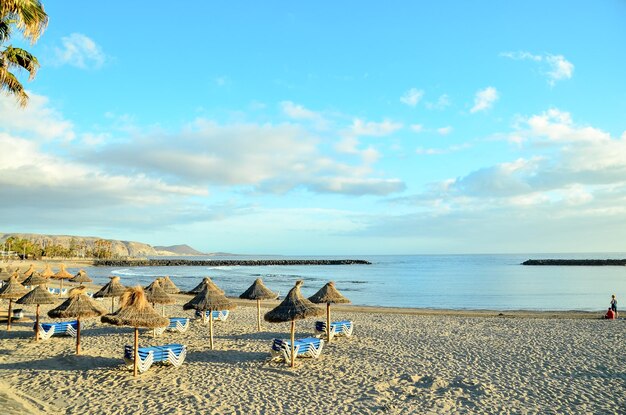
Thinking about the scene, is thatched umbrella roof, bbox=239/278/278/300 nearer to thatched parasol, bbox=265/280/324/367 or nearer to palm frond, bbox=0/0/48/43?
thatched parasol, bbox=265/280/324/367

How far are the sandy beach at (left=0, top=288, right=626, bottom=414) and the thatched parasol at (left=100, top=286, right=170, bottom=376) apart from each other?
3.88 feet

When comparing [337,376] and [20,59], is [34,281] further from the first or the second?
[337,376]

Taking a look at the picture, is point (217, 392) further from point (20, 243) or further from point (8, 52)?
point (20, 243)

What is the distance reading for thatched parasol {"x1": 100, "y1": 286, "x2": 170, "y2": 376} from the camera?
1034 centimetres

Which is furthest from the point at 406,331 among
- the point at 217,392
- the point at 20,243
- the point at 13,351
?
the point at 20,243

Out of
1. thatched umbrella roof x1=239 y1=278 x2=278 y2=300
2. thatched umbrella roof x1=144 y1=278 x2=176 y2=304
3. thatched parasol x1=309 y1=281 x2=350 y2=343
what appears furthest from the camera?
thatched umbrella roof x1=144 y1=278 x2=176 y2=304

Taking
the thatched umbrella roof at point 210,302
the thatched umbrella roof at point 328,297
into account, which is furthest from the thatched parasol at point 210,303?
the thatched umbrella roof at point 328,297

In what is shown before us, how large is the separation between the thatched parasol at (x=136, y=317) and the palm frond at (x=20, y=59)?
6055mm

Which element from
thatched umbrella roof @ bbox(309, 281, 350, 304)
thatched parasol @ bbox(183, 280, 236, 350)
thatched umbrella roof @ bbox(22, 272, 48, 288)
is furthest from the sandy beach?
thatched umbrella roof @ bbox(22, 272, 48, 288)

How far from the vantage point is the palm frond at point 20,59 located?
1053 cm

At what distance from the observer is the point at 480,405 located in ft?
28.0

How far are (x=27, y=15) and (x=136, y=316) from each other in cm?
700

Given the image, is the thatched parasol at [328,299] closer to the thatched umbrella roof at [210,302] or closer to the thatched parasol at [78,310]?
the thatched umbrella roof at [210,302]

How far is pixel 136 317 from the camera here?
1048 cm
